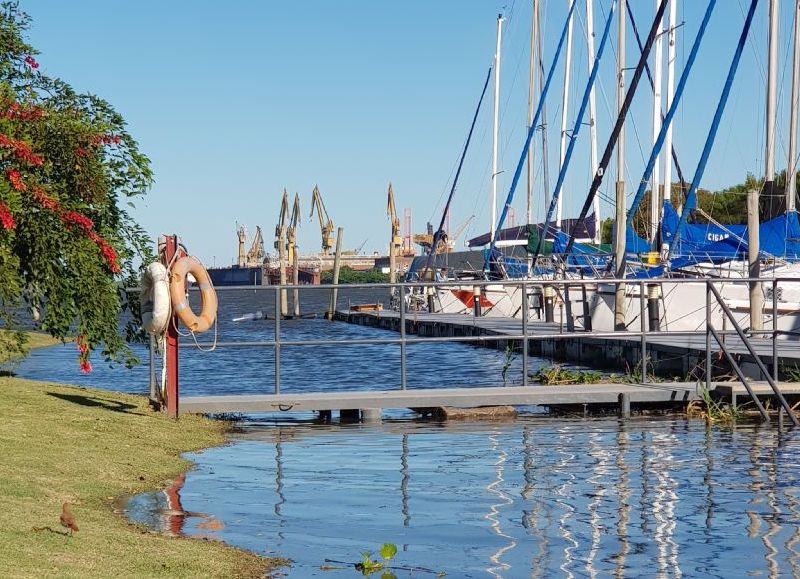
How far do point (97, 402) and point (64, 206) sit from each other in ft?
9.23

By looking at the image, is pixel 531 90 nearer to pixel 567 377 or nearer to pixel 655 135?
pixel 655 135

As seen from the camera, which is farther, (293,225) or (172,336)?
(293,225)

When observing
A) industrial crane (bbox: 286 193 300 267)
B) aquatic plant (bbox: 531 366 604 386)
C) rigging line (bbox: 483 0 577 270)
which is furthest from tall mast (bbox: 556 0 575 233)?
industrial crane (bbox: 286 193 300 267)

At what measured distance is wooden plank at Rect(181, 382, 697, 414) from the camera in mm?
17703

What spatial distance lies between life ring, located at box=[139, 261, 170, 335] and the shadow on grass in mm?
1428

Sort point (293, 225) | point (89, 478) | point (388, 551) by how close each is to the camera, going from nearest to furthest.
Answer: point (388, 551), point (89, 478), point (293, 225)

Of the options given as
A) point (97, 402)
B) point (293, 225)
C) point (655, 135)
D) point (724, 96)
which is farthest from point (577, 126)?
point (293, 225)

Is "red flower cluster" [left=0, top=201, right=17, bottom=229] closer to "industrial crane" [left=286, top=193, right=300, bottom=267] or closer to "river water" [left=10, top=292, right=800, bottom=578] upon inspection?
"river water" [left=10, top=292, right=800, bottom=578]

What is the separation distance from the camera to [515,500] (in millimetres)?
11367

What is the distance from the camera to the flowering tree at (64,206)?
48.4 ft

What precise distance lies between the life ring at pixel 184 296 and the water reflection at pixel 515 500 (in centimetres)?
161

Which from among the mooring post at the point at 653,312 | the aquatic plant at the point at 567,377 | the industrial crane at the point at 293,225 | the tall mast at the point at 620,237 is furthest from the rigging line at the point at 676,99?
the industrial crane at the point at 293,225

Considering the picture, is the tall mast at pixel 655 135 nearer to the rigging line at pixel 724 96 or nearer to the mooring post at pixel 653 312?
the rigging line at pixel 724 96

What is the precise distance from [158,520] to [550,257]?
3587 cm
